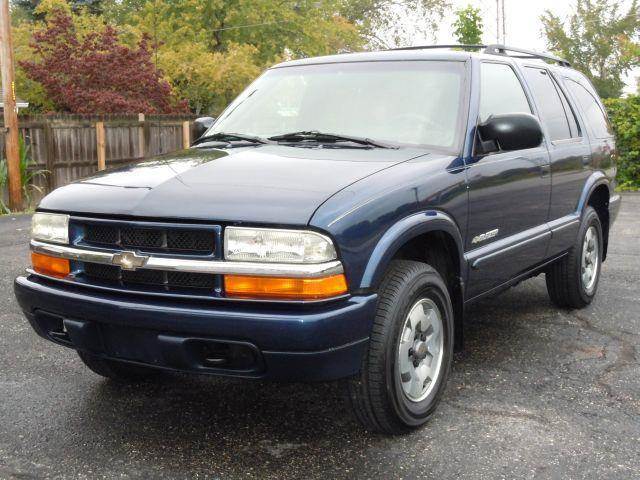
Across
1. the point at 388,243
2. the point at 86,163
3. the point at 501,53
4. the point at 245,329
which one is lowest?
the point at 86,163

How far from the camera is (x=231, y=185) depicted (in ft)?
10.9

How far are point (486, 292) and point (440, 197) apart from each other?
908 mm

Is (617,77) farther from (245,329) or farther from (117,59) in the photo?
(245,329)

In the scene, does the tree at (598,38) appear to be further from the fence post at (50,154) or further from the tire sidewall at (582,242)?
the tire sidewall at (582,242)

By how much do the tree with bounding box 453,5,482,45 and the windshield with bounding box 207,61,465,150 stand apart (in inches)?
809

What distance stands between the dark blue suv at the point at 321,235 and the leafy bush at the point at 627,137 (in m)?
11.2

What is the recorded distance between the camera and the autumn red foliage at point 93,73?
20438 millimetres

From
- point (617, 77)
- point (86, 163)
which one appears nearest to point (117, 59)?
point (86, 163)

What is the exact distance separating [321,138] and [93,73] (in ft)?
60.0

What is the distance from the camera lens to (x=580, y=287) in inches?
226

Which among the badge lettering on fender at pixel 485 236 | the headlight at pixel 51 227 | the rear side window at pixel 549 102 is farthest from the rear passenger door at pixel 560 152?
the headlight at pixel 51 227

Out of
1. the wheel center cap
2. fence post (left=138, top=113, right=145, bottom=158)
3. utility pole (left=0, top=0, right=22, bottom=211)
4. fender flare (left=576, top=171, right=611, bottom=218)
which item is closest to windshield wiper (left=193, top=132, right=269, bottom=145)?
the wheel center cap

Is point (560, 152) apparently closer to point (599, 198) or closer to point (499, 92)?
point (499, 92)

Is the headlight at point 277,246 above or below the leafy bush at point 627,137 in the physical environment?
above
